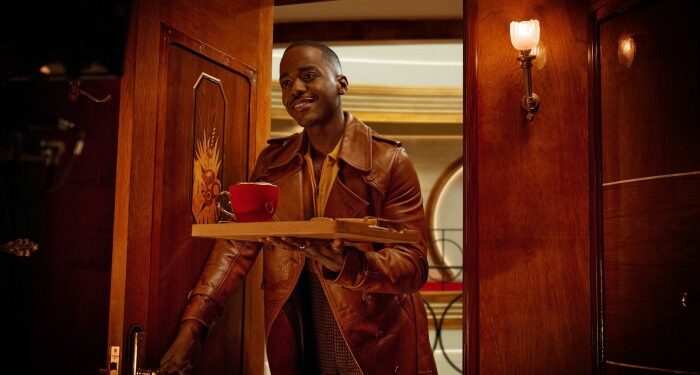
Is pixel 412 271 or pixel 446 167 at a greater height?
pixel 446 167

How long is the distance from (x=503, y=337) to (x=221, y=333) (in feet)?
4.05

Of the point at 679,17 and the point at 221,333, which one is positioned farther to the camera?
the point at 221,333

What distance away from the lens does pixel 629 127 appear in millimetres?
2936

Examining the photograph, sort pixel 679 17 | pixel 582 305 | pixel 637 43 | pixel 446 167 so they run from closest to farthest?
1. pixel 679 17
2. pixel 637 43
3. pixel 582 305
4. pixel 446 167

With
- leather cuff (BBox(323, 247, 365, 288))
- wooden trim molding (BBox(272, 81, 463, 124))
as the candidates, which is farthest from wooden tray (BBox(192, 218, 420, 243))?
wooden trim molding (BBox(272, 81, 463, 124))

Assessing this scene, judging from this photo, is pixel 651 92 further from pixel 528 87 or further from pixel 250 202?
pixel 250 202

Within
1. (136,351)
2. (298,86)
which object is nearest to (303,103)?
(298,86)

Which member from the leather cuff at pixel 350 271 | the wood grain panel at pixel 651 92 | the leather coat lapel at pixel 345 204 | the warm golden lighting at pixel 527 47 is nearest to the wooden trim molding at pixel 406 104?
the warm golden lighting at pixel 527 47

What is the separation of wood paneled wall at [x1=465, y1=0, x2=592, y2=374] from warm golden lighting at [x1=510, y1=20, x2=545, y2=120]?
5 cm

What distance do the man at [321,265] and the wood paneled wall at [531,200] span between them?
2.05ft

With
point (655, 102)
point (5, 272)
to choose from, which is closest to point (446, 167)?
point (655, 102)

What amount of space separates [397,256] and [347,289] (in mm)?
238

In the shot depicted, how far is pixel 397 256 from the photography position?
8.14 ft

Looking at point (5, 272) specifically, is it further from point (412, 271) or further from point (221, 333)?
point (412, 271)
